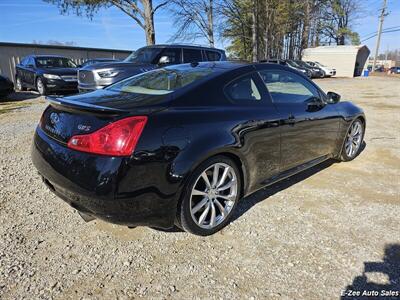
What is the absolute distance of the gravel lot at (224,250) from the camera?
7.30 ft

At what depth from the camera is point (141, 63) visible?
870cm

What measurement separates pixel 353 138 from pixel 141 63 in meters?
5.94

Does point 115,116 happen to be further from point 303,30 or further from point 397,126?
point 303,30

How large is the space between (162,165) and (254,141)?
1.06 metres

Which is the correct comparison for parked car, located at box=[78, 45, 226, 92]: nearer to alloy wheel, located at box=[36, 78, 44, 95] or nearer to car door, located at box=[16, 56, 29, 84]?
alloy wheel, located at box=[36, 78, 44, 95]

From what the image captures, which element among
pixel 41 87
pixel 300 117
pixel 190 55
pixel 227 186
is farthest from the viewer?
pixel 41 87

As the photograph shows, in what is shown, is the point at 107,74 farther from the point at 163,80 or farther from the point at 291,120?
the point at 291,120

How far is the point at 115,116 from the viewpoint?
7.41 ft

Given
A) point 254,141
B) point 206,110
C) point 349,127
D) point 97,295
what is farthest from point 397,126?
point 97,295

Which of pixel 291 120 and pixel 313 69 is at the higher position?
pixel 313 69

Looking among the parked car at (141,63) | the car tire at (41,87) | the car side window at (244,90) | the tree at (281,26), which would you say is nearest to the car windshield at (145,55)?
the parked car at (141,63)

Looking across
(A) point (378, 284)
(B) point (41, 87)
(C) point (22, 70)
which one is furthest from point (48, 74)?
(A) point (378, 284)

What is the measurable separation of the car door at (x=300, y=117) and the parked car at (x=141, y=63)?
5.21m

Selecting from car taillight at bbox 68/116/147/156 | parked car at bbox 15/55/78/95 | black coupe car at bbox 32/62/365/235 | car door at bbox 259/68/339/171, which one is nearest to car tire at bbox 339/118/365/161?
car door at bbox 259/68/339/171
